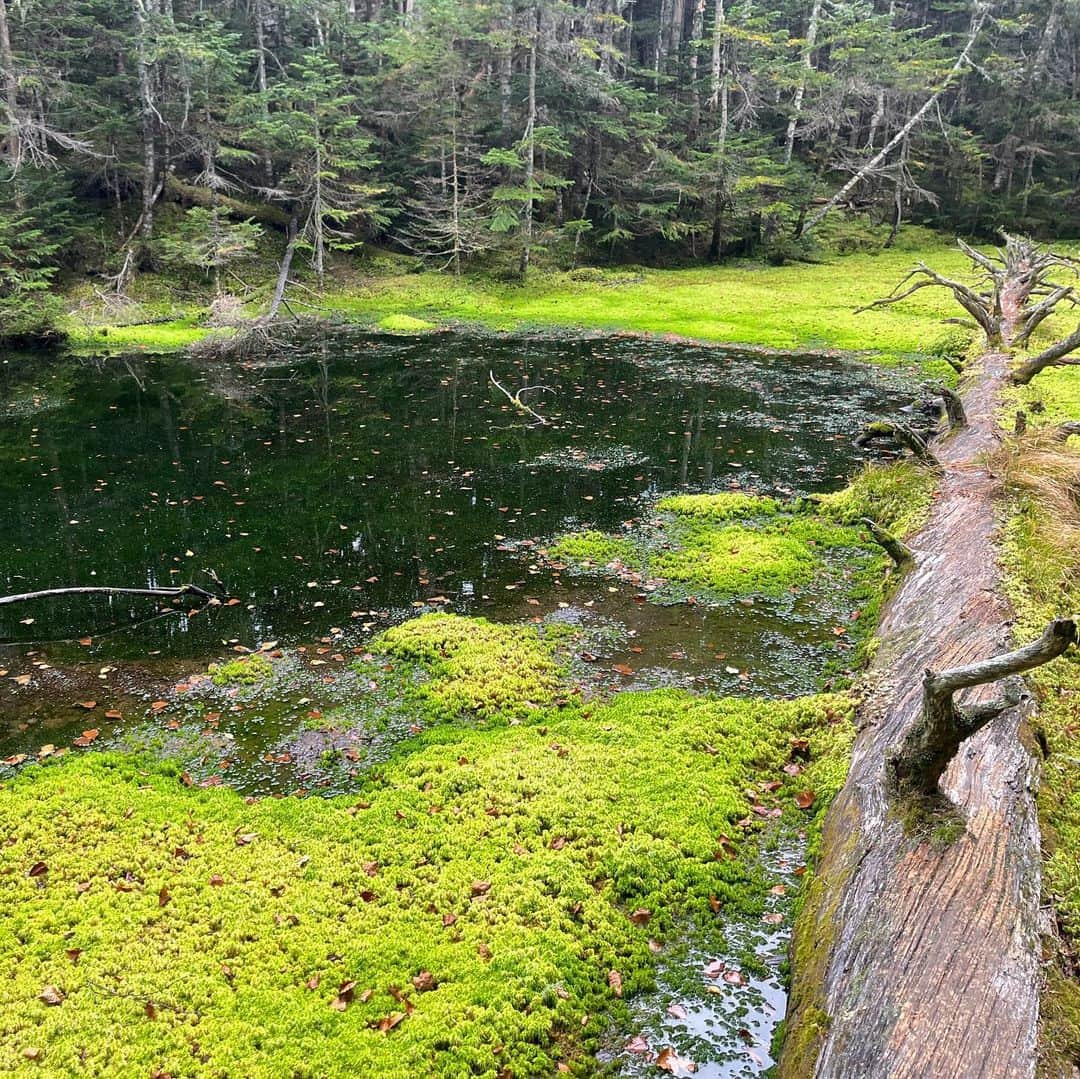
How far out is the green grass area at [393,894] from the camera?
378cm

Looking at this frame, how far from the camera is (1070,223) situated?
4019 centimetres

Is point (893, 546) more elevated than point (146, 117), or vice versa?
point (146, 117)

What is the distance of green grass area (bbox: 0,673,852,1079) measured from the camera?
3.78 m

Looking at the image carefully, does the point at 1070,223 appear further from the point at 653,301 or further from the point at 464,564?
the point at 464,564

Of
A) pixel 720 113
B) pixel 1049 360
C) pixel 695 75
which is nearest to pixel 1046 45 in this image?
pixel 720 113

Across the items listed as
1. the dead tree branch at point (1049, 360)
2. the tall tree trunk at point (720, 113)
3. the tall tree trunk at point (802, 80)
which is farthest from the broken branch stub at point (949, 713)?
the tall tree trunk at point (802, 80)

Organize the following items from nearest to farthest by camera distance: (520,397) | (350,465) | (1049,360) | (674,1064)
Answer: (674,1064)
(1049,360)
(350,465)
(520,397)

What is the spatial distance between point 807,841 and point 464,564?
5475mm

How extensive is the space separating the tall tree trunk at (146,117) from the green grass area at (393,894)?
96.0 feet

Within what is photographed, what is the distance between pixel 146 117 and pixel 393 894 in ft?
108

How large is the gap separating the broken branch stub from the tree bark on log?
131mm

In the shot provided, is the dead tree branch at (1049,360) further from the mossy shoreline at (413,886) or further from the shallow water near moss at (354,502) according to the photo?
the mossy shoreline at (413,886)

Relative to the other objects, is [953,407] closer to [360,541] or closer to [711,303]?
[360,541]

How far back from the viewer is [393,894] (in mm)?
4660
